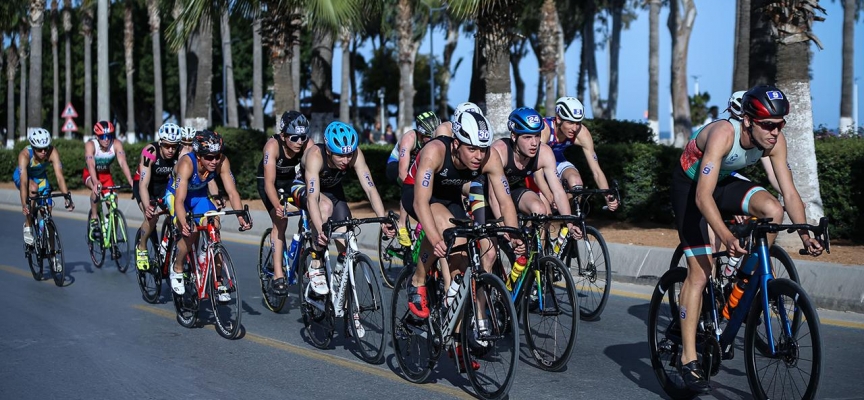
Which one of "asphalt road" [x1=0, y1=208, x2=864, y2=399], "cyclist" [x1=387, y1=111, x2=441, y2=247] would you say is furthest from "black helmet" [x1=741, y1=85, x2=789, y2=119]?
"cyclist" [x1=387, y1=111, x2=441, y2=247]

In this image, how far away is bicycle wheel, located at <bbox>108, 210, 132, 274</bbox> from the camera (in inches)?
531

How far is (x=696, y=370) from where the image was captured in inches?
234

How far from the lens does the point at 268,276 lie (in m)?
10.3

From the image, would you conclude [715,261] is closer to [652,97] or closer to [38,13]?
[652,97]

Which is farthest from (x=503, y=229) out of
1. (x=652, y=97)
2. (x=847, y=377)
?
(x=652, y=97)

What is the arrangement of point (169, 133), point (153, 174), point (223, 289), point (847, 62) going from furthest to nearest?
point (847, 62), point (153, 174), point (169, 133), point (223, 289)

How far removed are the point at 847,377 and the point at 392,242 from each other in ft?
19.9

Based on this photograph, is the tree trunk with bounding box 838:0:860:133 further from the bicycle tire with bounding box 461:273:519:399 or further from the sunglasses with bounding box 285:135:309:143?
the bicycle tire with bounding box 461:273:519:399

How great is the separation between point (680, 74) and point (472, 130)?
2921 centimetres

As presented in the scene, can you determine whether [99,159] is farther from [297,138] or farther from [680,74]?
[680,74]

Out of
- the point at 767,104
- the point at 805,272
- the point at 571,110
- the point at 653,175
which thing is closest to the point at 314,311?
the point at 571,110

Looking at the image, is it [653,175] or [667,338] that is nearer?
[667,338]

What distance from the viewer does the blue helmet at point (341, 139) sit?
26.9 feet

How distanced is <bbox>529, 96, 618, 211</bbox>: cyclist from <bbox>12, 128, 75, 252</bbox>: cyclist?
649cm
